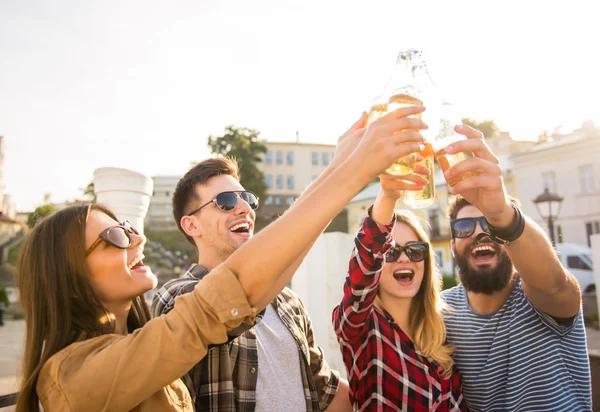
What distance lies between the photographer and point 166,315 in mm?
1274

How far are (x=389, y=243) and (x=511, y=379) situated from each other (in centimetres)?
89

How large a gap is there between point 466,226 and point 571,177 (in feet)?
98.6

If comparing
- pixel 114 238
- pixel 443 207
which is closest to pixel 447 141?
pixel 114 238

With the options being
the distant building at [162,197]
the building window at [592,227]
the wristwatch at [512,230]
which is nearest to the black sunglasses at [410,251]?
the wristwatch at [512,230]

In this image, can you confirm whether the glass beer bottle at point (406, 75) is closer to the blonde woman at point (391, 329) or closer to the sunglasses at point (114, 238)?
the blonde woman at point (391, 329)

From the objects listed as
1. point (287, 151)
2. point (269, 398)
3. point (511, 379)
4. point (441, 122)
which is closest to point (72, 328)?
point (269, 398)

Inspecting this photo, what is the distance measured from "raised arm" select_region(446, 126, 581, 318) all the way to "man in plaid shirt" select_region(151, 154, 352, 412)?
69 cm

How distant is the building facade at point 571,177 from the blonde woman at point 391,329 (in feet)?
92.2

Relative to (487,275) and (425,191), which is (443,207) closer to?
(487,275)

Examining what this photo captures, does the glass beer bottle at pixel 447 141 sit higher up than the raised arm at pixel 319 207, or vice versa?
the glass beer bottle at pixel 447 141

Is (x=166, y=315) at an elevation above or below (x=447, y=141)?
below

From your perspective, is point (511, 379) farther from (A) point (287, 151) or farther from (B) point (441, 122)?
(A) point (287, 151)

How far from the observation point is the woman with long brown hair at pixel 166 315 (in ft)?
3.91

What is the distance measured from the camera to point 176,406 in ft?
5.04
